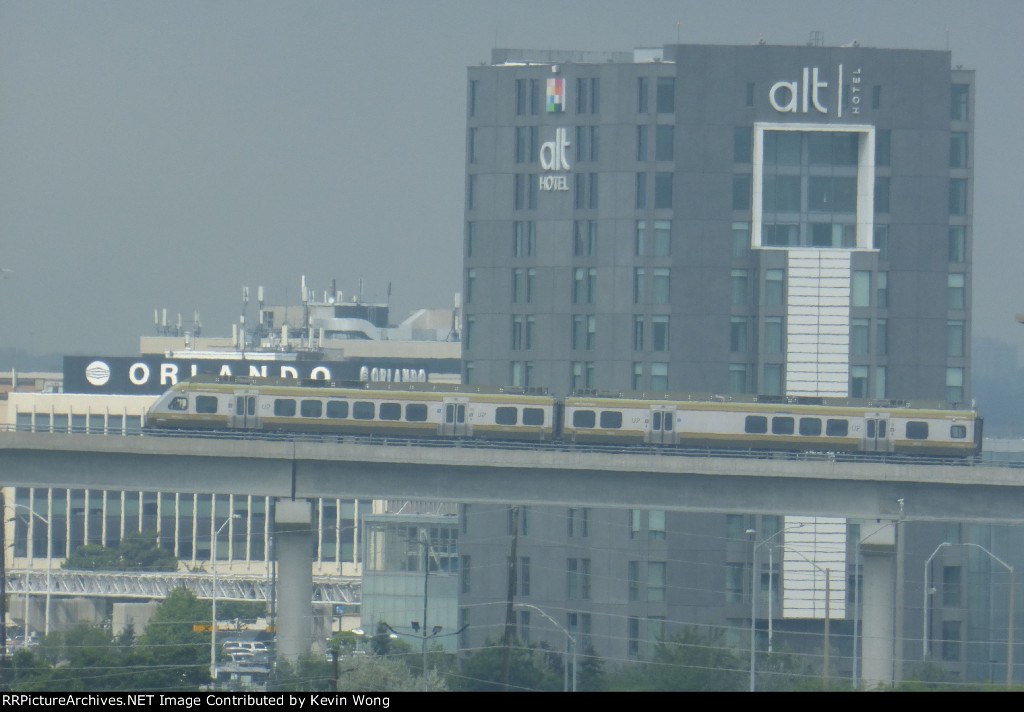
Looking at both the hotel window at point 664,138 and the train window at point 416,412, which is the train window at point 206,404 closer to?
the train window at point 416,412

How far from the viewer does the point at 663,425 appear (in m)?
59.3

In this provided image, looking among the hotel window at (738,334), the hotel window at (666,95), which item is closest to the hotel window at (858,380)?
the hotel window at (738,334)

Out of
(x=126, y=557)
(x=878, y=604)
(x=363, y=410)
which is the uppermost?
(x=363, y=410)

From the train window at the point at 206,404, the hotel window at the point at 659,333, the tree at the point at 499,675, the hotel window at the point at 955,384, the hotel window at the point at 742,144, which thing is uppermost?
the hotel window at the point at 742,144

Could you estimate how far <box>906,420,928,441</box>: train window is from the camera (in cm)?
5919

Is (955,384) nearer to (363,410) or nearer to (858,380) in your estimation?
(858,380)

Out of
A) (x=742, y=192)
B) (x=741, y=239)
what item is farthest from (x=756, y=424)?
(x=742, y=192)

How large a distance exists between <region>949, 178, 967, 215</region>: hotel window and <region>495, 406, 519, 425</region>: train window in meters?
34.2

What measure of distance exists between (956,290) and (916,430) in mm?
24090

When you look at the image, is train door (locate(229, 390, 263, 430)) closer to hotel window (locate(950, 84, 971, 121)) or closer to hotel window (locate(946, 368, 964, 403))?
hotel window (locate(946, 368, 964, 403))

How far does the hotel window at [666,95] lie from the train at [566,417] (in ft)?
80.1

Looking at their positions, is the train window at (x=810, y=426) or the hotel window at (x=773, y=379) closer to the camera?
the train window at (x=810, y=426)

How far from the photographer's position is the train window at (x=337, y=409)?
59.2 m
